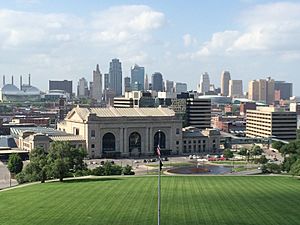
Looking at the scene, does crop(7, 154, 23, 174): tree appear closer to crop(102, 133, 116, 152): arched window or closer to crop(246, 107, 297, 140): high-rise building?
crop(102, 133, 116, 152): arched window

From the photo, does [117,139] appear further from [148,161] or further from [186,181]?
[186,181]

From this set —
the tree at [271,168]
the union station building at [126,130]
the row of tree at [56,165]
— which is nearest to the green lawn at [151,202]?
the row of tree at [56,165]

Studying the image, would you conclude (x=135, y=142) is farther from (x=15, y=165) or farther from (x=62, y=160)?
(x=62, y=160)

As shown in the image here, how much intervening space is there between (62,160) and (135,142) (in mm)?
62928

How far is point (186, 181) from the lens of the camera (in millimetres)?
90312

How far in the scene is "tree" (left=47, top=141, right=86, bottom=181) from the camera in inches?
3538

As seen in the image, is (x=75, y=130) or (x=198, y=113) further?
(x=198, y=113)

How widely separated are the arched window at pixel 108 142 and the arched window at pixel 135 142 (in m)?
5.01

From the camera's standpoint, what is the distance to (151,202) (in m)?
68.9

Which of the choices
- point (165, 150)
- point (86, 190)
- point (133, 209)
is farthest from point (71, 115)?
point (133, 209)

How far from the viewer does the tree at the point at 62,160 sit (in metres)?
89.9

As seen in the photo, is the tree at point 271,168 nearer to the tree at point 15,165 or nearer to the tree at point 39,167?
the tree at point 39,167

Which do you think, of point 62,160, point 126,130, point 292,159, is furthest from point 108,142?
point 62,160

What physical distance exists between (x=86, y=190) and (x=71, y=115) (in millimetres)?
85051
